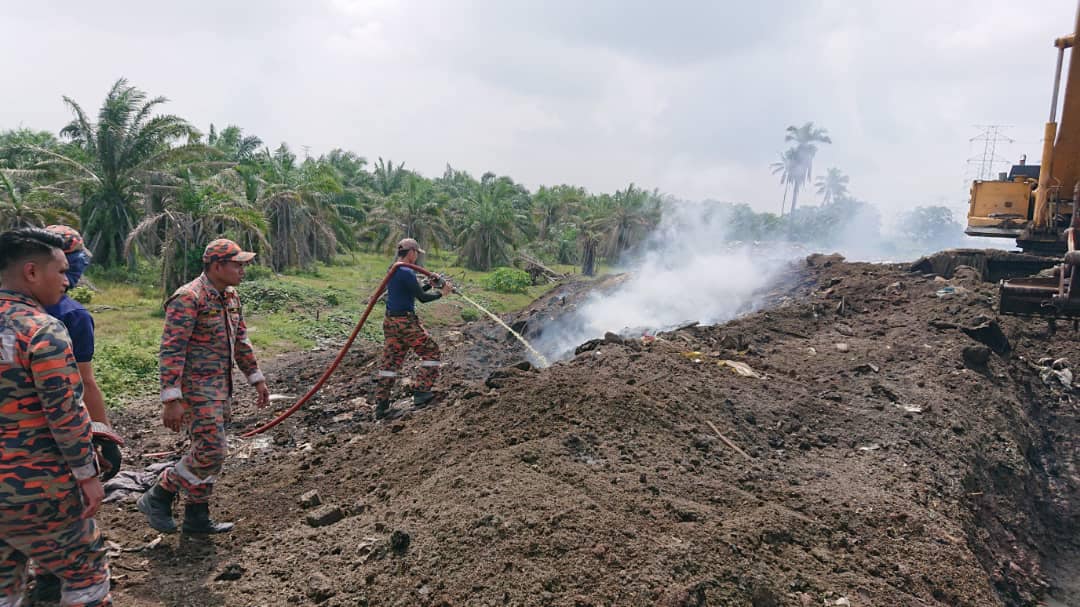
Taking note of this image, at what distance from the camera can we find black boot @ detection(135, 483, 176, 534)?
4039 mm

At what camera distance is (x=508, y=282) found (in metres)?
23.7

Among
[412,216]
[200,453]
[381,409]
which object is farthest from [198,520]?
[412,216]

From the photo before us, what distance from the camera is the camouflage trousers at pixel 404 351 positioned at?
270 inches

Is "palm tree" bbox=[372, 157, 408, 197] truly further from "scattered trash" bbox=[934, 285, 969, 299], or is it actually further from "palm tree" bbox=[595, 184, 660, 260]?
"scattered trash" bbox=[934, 285, 969, 299]

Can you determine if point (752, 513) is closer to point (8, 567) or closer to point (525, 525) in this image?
point (525, 525)

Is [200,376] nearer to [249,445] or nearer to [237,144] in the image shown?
[249,445]

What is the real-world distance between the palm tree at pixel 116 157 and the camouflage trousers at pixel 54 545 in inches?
710

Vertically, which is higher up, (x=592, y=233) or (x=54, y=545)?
(x=592, y=233)

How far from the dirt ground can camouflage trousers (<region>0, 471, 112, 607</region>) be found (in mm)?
657

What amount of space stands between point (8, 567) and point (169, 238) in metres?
15.2

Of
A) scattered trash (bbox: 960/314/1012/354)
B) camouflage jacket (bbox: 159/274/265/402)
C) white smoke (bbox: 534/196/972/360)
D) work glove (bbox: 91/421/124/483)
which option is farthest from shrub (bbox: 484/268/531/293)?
work glove (bbox: 91/421/124/483)

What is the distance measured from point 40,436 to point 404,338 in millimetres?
4415

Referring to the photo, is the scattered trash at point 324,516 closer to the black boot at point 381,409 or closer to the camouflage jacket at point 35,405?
the camouflage jacket at point 35,405

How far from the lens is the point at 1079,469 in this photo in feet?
22.5
